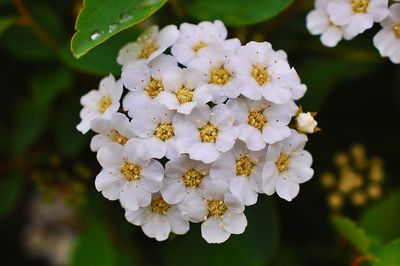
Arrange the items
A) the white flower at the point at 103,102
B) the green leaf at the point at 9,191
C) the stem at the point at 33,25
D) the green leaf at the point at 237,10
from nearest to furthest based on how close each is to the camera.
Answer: the white flower at the point at 103,102, the green leaf at the point at 237,10, the stem at the point at 33,25, the green leaf at the point at 9,191

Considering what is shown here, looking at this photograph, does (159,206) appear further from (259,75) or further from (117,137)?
(259,75)

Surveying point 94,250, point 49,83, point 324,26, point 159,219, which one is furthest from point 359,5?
point 94,250

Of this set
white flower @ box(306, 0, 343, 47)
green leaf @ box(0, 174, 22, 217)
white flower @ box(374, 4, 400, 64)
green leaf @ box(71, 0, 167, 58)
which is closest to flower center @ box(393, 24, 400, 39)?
white flower @ box(374, 4, 400, 64)

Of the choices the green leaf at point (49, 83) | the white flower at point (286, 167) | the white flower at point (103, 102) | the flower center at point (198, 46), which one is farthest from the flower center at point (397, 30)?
the green leaf at point (49, 83)

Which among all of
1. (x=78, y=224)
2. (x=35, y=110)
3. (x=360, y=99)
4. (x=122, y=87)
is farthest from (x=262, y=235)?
(x=78, y=224)

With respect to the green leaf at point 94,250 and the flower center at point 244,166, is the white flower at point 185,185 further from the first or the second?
the green leaf at point 94,250
